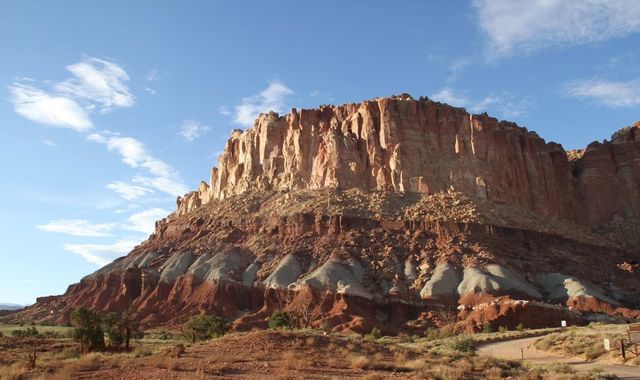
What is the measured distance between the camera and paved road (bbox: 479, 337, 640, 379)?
26391mm

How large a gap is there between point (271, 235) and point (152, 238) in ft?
90.4

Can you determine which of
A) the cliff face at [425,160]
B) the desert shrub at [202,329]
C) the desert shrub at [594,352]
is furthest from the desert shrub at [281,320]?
the cliff face at [425,160]

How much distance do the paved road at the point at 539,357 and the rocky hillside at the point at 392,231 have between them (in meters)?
18.4

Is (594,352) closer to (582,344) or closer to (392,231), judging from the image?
(582,344)

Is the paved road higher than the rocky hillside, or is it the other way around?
the rocky hillside

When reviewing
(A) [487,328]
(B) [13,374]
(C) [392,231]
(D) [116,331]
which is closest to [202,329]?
(D) [116,331]

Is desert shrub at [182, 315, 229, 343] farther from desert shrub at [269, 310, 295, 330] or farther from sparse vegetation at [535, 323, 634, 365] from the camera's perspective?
sparse vegetation at [535, 323, 634, 365]

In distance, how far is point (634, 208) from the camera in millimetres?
108375

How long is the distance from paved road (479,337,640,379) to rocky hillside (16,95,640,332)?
18.4m

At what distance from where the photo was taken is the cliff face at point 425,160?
93062mm

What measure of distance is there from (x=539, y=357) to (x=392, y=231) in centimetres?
4753

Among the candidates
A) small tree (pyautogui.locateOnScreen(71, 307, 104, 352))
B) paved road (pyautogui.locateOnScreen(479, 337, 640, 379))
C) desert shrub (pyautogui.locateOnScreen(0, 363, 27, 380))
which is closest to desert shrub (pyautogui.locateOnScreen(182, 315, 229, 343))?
small tree (pyautogui.locateOnScreen(71, 307, 104, 352))

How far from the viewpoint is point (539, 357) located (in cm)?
3456

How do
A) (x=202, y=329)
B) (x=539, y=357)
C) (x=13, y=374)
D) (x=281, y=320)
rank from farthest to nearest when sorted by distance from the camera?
(x=281, y=320) < (x=202, y=329) < (x=539, y=357) < (x=13, y=374)
